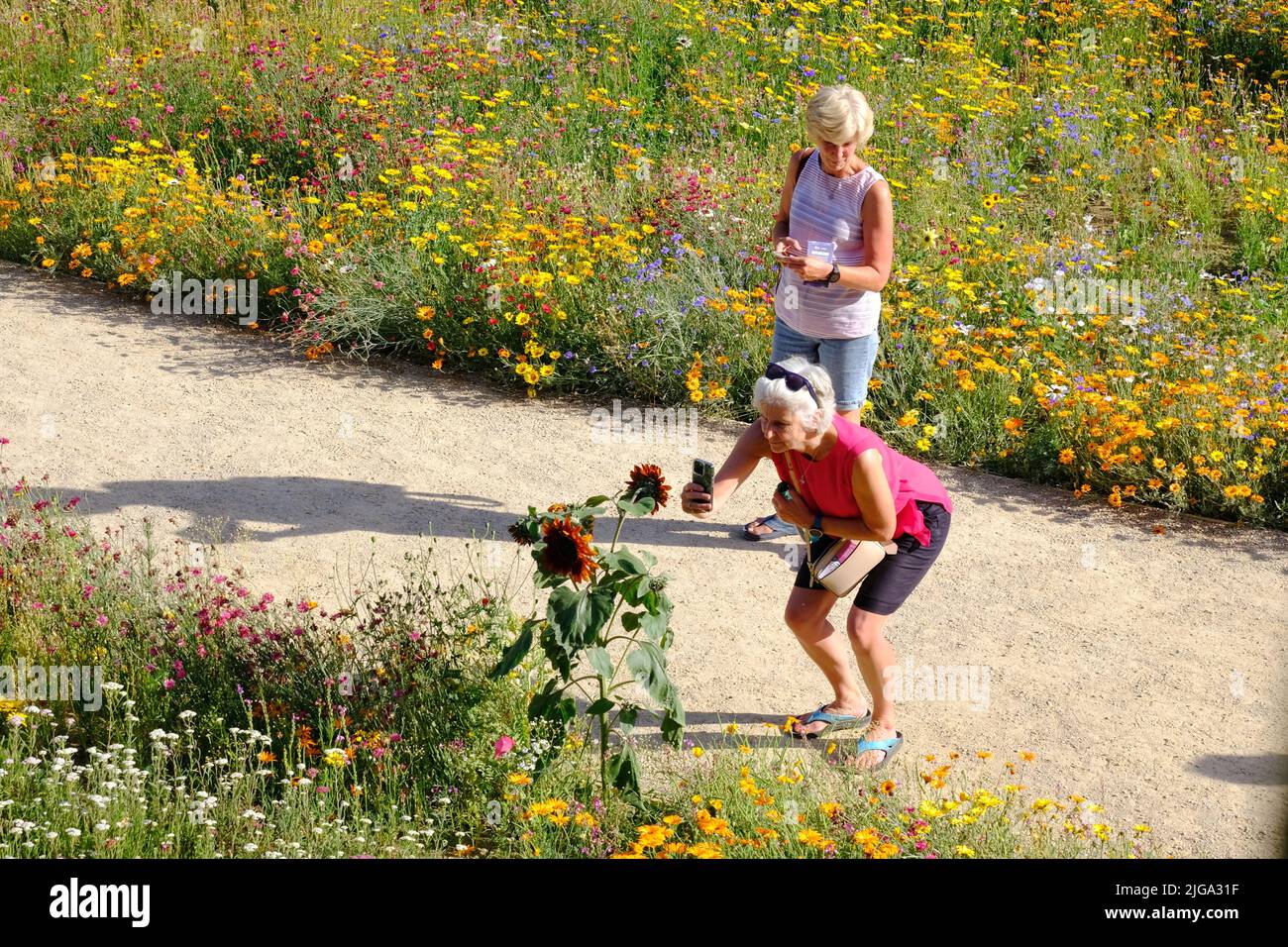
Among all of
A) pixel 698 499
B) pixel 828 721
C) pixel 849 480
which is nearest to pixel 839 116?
pixel 849 480

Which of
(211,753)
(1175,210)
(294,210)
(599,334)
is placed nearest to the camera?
(211,753)

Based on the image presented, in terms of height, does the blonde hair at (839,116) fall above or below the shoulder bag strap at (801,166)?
above

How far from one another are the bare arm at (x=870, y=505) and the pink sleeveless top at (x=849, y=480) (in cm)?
2

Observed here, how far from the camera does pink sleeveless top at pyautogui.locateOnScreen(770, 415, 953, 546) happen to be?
14.1ft

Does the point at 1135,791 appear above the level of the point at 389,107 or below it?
below

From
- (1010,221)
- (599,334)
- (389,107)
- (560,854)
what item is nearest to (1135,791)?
(560,854)

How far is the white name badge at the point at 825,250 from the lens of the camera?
218 inches

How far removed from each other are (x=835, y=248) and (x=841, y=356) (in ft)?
1.44

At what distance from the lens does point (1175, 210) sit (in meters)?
9.80

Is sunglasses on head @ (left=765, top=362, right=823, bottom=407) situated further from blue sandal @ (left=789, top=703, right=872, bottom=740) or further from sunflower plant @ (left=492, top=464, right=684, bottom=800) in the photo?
blue sandal @ (left=789, top=703, right=872, bottom=740)

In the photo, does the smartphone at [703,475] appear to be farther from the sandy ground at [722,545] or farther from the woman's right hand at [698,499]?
the sandy ground at [722,545]

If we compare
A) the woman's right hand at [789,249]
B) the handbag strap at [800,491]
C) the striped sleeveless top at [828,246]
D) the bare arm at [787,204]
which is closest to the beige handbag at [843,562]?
the handbag strap at [800,491]
